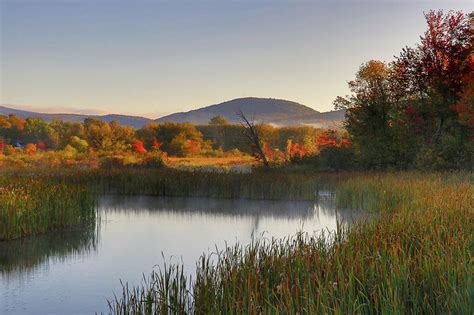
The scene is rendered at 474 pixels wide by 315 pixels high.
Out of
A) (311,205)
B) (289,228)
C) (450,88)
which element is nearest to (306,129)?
(450,88)

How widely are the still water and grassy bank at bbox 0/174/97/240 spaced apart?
11.6 inches

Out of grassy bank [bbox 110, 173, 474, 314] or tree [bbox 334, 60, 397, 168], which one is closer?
grassy bank [bbox 110, 173, 474, 314]

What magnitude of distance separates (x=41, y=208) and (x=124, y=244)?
6.36 feet

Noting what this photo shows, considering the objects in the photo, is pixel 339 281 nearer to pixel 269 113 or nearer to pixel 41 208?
pixel 41 208

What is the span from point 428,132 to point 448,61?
279 cm

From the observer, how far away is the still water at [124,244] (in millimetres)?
7188

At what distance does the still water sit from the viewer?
23.6 feet

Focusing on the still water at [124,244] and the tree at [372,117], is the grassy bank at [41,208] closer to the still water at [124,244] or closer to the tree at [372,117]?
the still water at [124,244]

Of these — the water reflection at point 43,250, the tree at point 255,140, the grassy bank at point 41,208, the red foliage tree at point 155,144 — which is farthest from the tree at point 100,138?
the water reflection at point 43,250

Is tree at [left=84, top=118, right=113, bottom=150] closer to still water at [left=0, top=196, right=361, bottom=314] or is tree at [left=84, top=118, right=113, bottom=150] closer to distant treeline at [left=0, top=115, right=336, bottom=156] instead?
distant treeline at [left=0, top=115, right=336, bottom=156]

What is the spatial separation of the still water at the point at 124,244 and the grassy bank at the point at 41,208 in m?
0.29

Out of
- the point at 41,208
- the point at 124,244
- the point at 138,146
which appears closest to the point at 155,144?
the point at 138,146

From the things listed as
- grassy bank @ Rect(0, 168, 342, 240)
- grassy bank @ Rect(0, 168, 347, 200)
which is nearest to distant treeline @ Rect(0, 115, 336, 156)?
grassy bank @ Rect(0, 168, 347, 200)

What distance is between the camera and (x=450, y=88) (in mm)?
21453
